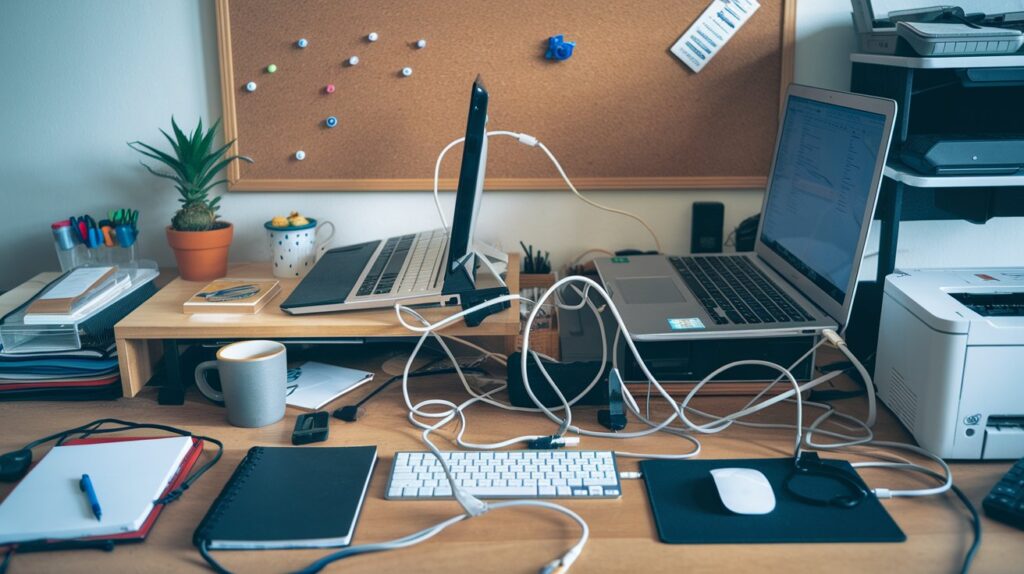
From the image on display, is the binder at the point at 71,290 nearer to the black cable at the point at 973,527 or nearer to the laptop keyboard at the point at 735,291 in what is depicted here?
the laptop keyboard at the point at 735,291

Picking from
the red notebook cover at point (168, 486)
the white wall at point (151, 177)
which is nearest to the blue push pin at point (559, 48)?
the white wall at point (151, 177)

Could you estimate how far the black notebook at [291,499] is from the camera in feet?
3.11

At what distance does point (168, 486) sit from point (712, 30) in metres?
1.20

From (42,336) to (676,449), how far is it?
100 centimetres

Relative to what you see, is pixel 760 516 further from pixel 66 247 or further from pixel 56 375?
pixel 66 247

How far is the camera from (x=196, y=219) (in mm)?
1499

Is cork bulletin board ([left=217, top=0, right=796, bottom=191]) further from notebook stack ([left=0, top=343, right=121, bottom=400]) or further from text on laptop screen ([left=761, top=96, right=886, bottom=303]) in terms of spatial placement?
notebook stack ([left=0, top=343, right=121, bottom=400])

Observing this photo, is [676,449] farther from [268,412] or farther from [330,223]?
[330,223]

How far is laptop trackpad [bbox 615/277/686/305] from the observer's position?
1374mm

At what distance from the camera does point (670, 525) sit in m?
0.98

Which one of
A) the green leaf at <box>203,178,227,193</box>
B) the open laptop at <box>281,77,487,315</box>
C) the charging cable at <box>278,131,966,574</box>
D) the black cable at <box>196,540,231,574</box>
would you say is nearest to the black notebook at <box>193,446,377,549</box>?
the black cable at <box>196,540,231,574</box>

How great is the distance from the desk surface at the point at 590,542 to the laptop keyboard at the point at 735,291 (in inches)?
7.5

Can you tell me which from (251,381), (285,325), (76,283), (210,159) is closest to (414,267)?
(285,325)

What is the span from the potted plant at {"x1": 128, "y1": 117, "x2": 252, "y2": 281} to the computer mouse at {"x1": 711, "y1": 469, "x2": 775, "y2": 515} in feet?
3.17
